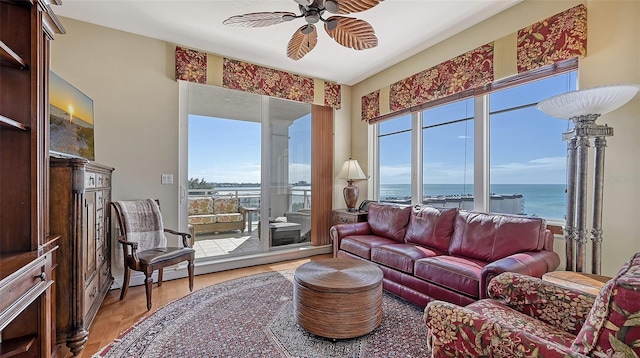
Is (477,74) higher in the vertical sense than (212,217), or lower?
higher

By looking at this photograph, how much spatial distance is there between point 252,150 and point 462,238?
9.37ft

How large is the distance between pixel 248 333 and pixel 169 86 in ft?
9.43

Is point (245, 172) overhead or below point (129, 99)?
→ below

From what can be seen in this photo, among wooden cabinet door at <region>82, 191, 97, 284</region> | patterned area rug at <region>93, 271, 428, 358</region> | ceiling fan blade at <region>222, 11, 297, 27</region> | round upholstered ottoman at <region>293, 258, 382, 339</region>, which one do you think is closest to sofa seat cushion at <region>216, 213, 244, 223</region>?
patterned area rug at <region>93, 271, 428, 358</region>

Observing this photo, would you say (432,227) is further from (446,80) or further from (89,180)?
(89,180)

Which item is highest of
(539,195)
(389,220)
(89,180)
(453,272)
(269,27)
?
(269,27)

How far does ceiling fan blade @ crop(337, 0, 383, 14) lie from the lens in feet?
6.14

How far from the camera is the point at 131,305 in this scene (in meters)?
2.65

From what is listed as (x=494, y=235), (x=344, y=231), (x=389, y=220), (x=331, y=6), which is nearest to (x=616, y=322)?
(x=494, y=235)

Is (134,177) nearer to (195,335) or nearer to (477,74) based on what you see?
(195,335)

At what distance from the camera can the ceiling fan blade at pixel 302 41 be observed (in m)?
2.27

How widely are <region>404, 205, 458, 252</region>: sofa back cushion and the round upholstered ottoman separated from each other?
1067 millimetres

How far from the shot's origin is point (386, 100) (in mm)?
4105

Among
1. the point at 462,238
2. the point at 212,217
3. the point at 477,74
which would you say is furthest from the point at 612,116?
the point at 212,217
